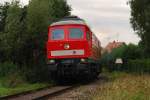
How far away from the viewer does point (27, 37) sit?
3384cm

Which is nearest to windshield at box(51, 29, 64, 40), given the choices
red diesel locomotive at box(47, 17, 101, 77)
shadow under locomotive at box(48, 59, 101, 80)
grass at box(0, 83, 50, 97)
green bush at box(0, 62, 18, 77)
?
red diesel locomotive at box(47, 17, 101, 77)

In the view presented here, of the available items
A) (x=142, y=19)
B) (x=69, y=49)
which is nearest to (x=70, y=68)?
(x=69, y=49)

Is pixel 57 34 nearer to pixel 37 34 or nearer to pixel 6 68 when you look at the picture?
pixel 37 34

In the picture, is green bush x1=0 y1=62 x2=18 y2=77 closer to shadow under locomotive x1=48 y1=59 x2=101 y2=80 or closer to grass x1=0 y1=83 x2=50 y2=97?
grass x1=0 y1=83 x2=50 y2=97

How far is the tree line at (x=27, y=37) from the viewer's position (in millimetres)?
33688

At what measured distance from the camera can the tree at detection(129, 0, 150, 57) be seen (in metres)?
56.4

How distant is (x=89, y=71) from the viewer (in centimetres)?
2970

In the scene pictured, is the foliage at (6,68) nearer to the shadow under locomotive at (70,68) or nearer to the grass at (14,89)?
the grass at (14,89)

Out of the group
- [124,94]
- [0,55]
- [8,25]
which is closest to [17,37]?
[8,25]

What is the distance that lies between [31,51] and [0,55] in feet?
11.7

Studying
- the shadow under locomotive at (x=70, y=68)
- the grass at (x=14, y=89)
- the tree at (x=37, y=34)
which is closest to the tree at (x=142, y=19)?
the tree at (x=37, y=34)

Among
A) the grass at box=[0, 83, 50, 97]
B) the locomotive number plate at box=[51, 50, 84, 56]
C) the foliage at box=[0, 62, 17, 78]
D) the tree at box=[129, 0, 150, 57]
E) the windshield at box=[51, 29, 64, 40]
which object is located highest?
the tree at box=[129, 0, 150, 57]

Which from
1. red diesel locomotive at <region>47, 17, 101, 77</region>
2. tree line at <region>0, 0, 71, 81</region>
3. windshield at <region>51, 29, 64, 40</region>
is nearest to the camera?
red diesel locomotive at <region>47, 17, 101, 77</region>

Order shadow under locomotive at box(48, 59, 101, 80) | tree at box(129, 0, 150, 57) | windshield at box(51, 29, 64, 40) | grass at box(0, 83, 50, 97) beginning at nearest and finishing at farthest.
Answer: grass at box(0, 83, 50, 97), shadow under locomotive at box(48, 59, 101, 80), windshield at box(51, 29, 64, 40), tree at box(129, 0, 150, 57)
